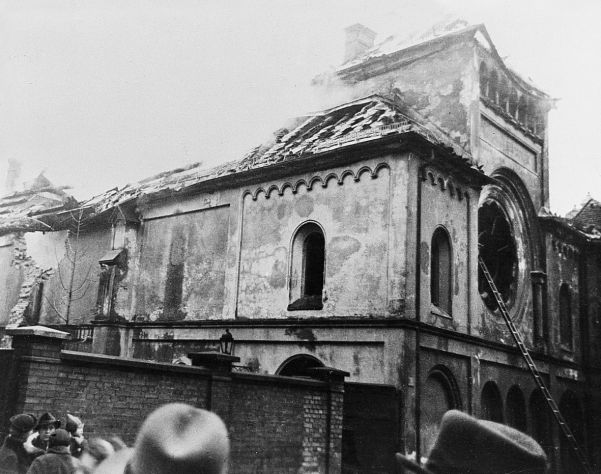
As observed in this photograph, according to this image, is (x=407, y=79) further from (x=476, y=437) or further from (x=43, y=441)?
(x=476, y=437)

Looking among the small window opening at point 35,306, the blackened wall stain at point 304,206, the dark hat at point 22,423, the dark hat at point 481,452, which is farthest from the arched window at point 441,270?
the dark hat at point 481,452

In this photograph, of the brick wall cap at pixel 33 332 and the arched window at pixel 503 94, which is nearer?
the brick wall cap at pixel 33 332

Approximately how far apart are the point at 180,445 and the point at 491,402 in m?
17.1

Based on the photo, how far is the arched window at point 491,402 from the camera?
17.5 m

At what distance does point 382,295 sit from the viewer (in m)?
14.7

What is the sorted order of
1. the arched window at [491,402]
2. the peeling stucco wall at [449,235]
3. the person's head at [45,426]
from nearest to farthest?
1. the person's head at [45,426]
2. the peeling stucco wall at [449,235]
3. the arched window at [491,402]

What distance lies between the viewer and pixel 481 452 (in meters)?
2.14

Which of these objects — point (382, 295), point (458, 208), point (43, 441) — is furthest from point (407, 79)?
point (43, 441)

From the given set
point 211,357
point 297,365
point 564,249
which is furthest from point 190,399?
point 564,249

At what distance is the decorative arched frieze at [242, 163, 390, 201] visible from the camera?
15.5 m

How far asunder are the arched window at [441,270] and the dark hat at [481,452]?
14273mm

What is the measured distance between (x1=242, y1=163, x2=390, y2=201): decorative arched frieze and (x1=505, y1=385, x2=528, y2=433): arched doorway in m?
6.30

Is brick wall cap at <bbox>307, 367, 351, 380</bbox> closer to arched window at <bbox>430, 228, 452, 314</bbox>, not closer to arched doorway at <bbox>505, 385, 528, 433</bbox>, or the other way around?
arched window at <bbox>430, 228, 452, 314</bbox>

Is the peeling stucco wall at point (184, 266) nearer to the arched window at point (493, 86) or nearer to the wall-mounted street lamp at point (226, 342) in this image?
the wall-mounted street lamp at point (226, 342)
